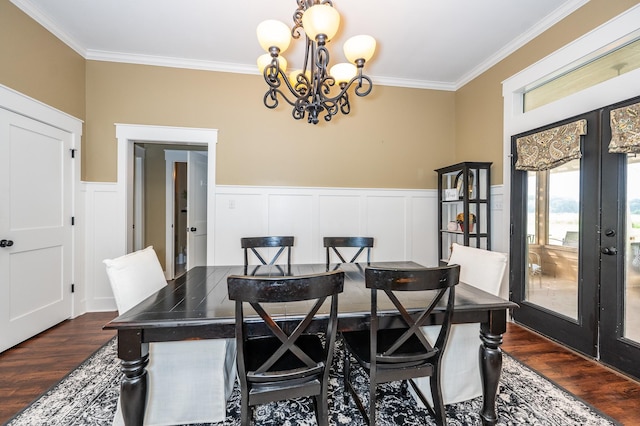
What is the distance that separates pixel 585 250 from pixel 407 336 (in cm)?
198

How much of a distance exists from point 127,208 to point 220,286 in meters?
2.30

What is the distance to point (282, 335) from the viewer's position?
119 centimetres

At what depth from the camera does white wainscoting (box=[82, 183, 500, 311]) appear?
125 inches

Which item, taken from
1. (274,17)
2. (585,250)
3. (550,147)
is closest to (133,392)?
(274,17)

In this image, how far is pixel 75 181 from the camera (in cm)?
299

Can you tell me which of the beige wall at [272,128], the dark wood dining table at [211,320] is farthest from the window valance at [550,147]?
the dark wood dining table at [211,320]

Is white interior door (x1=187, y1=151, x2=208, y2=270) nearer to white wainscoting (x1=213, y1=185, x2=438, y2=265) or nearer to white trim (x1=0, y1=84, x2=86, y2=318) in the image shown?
white wainscoting (x1=213, y1=185, x2=438, y2=265)

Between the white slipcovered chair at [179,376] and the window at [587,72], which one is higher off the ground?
the window at [587,72]

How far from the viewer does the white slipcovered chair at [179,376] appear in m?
1.47

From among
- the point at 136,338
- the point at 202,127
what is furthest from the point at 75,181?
the point at 136,338

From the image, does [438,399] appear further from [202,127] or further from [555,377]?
[202,127]

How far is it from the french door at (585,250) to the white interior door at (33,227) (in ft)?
15.1

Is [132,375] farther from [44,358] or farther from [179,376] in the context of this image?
[44,358]

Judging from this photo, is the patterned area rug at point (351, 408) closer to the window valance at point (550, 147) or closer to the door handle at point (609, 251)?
the door handle at point (609, 251)
